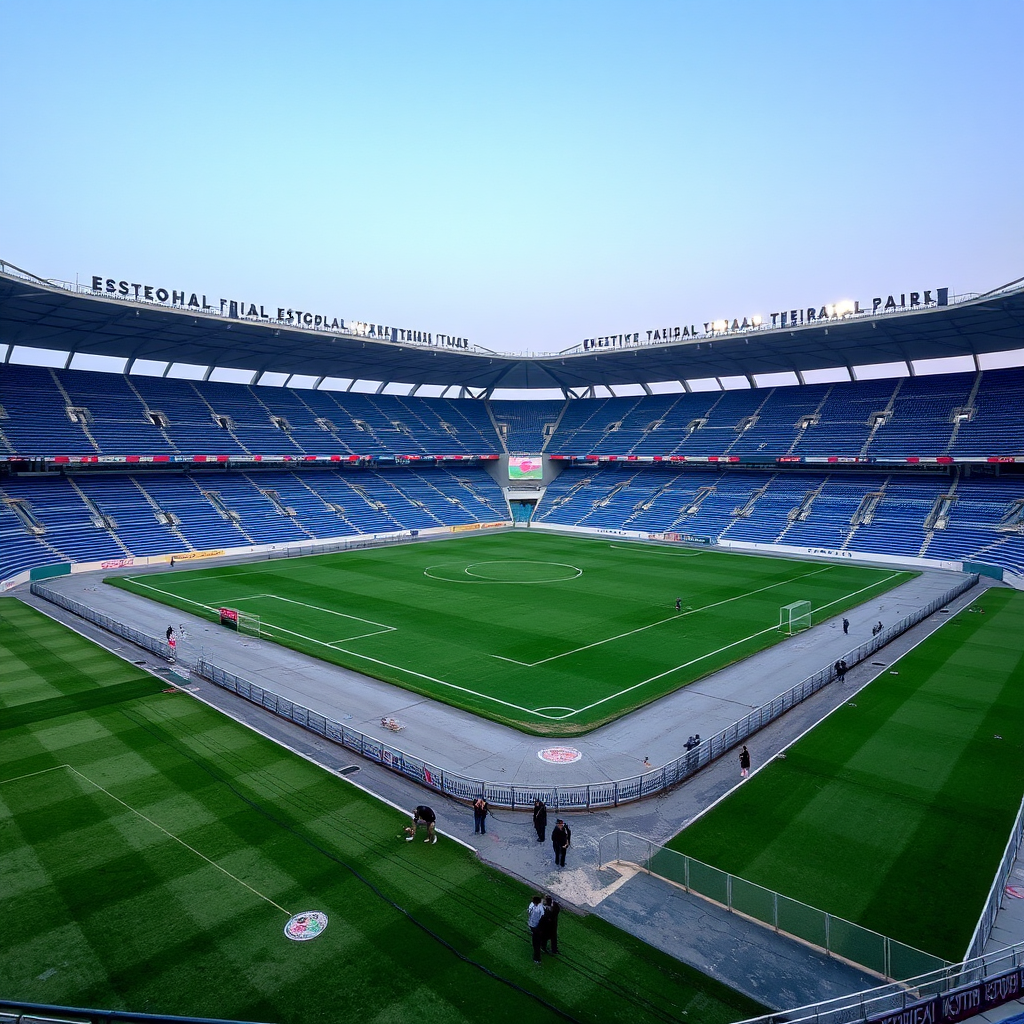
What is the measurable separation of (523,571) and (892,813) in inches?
1522

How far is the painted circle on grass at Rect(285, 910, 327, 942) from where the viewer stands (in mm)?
13133

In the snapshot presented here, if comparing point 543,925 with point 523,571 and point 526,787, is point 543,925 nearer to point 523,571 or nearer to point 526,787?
point 526,787

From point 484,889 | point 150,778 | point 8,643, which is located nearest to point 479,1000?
point 484,889

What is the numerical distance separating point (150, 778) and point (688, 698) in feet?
61.7

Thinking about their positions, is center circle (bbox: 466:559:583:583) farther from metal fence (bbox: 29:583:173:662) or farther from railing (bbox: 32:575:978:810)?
railing (bbox: 32:575:978:810)

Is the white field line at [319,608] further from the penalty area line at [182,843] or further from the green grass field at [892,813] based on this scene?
the green grass field at [892,813]

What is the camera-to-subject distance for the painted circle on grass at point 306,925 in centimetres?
1313

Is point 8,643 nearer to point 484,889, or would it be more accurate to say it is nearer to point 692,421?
point 484,889

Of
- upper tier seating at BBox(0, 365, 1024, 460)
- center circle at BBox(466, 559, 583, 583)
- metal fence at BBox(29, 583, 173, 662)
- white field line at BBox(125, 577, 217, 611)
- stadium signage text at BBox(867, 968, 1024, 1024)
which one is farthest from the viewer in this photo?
upper tier seating at BBox(0, 365, 1024, 460)

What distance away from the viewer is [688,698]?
27.1 m

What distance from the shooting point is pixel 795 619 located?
126 ft

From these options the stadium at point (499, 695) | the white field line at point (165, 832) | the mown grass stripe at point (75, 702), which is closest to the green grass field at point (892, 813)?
the stadium at point (499, 695)

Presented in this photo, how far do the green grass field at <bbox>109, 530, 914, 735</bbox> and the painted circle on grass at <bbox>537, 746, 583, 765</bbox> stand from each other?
1184mm

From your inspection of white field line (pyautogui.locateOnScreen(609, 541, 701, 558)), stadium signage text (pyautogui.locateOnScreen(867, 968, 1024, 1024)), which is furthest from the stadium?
white field line (pyautogui.locateOnScreen(609, 541, 701, 558))
